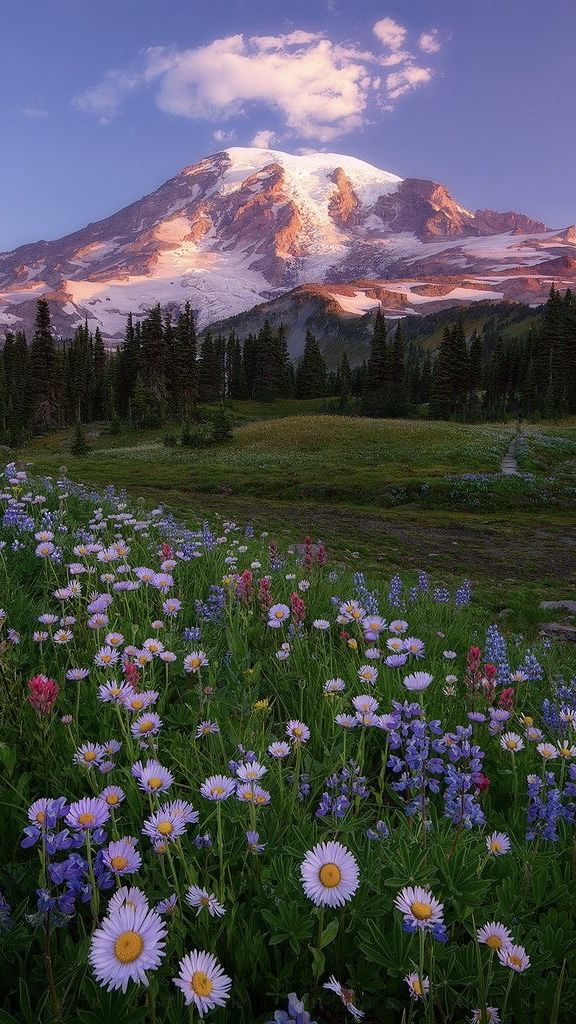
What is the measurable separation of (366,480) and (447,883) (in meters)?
26.1

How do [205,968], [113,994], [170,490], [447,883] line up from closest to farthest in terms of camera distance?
[205,968] < [113,994] < [447,883] < [170,490]

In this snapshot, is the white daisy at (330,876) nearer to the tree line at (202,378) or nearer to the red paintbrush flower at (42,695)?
the red paintbrush flower at (42,695)

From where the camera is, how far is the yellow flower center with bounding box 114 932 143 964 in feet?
3.21

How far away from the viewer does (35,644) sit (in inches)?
133

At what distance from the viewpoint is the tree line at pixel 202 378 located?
71.3 metres

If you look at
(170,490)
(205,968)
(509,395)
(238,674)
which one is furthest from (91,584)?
(509,395)

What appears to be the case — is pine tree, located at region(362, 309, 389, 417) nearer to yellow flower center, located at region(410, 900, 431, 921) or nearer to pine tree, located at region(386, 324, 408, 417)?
pine tree, located at region(386, 324, 408, 417)

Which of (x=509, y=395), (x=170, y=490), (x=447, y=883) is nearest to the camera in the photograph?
(x=447, y=883)

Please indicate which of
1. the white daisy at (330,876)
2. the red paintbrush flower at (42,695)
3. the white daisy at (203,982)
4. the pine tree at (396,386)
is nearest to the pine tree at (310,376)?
the pine tree at (396,386)

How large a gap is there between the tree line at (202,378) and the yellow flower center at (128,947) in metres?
66.9

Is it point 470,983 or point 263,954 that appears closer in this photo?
point 470,983

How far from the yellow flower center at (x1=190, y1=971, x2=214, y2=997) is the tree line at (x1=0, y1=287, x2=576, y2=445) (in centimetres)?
6693

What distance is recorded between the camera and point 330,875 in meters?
1.18

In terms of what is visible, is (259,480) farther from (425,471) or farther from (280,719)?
(280,719)
